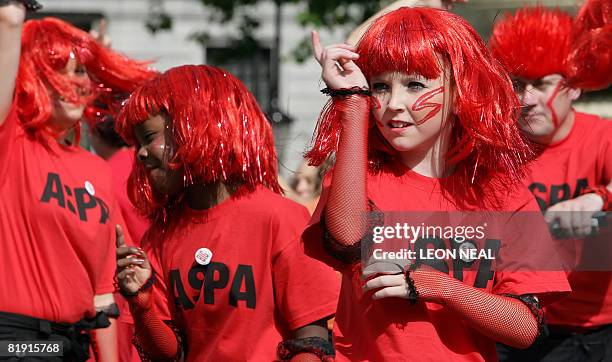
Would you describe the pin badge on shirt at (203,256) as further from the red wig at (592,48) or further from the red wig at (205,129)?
the red wig at (592,48)

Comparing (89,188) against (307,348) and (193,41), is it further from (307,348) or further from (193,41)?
(193,41)

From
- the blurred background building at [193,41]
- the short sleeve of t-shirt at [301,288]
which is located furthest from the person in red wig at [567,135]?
the blurred background building at [193,41]

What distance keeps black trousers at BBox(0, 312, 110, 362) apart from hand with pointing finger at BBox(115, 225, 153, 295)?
0.92 metres

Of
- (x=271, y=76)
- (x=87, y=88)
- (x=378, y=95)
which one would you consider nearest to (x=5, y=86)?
(x=87, y=88)

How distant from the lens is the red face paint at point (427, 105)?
3.34m

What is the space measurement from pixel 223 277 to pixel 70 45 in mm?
1779

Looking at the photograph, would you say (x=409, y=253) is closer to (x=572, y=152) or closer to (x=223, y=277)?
(x=223, y=277)

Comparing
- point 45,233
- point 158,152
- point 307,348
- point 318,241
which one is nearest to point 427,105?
point 318,241

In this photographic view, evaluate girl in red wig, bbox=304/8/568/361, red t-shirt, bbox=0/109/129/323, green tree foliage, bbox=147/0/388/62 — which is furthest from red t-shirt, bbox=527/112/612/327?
green tree foliage, bbox=147/0/388/62

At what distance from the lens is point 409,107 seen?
3.34 meters

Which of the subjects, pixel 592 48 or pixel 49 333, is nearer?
pixel 49 333

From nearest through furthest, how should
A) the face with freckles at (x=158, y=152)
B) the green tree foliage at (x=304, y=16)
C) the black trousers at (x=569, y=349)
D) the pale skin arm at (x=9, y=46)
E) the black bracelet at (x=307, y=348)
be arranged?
the black bracelet at (x=307, y=348) < the face with freckles at (x=158, y=152) < the pale skin arm at (x=9, y=46) < the black trousers at (x=569, y=349) < the green tree foliage at (x=304, y=16)

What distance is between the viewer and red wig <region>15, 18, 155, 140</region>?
4824mm

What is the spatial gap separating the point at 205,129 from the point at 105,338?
5.10ft
